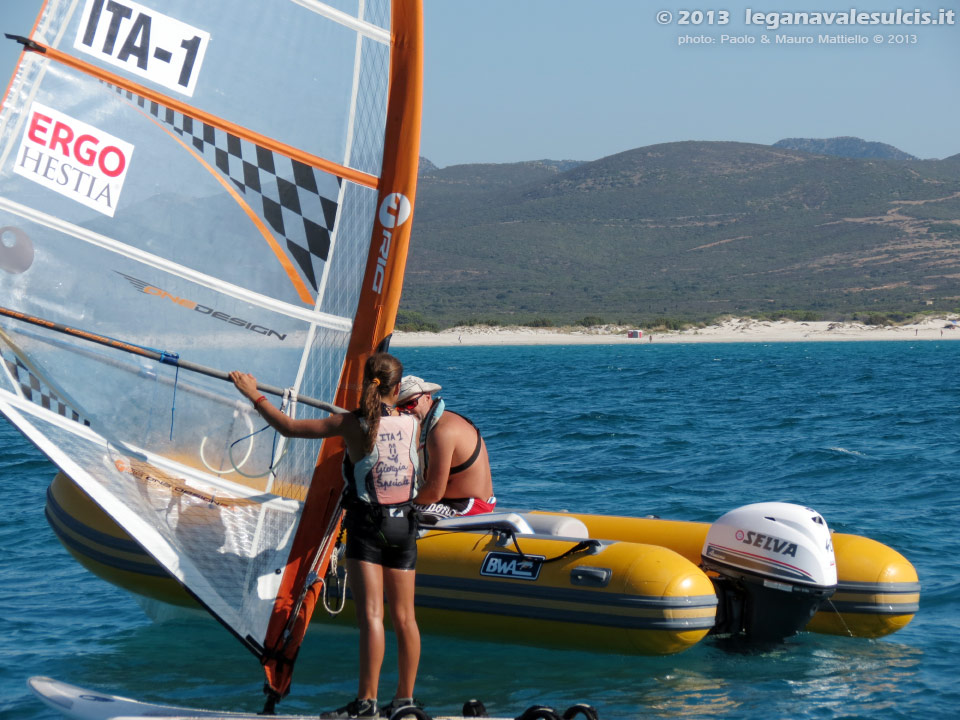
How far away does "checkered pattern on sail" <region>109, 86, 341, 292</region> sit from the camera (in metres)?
4.56

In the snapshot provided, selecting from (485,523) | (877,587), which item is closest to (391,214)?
(485,523)

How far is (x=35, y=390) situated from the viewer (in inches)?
175

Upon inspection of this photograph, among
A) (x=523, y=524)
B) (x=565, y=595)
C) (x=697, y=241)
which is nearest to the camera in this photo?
(x=565, y=595)

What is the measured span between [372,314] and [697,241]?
103 metres

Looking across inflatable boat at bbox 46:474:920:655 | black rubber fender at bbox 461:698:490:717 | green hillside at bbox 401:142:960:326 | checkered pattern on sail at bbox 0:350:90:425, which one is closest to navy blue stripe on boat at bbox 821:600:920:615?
inflatable boat at bbox 46:474:920:655

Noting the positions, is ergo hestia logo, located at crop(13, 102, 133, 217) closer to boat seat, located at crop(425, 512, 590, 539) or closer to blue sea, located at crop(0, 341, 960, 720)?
boat seat, located at crop(425, 512, 590, 539)

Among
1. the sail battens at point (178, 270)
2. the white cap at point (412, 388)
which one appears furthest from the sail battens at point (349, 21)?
the white cap at point (412, 388)

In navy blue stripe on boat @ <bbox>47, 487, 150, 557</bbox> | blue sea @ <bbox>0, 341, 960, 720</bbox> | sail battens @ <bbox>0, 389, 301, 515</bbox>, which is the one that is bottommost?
blue sea @ <bbox>0, 341, 960, 720</bbox>

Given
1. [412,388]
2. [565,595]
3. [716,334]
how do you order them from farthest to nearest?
[716,334], [565,595], [412,388]

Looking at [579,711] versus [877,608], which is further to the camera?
[877,608]

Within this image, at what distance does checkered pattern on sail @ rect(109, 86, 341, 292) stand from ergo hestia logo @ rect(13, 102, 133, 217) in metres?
0.25

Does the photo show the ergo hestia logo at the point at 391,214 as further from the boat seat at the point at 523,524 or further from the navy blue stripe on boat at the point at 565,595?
the navy blue stripe on boat at the point at 565,595

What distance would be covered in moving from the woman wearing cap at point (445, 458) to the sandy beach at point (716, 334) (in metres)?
55.0

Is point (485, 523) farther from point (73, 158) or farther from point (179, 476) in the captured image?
point (73, 158)
